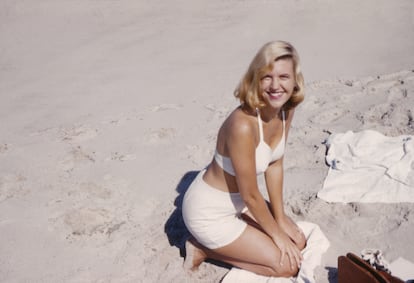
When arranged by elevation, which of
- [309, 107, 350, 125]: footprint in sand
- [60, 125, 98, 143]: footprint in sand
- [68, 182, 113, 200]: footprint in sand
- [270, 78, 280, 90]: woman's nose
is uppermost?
[270, 78, 280, 90]: woman's nose

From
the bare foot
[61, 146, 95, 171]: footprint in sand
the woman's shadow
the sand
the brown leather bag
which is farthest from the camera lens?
[61, 146, 95, 171]: footprint in sand

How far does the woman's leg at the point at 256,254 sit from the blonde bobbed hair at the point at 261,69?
0.77 m

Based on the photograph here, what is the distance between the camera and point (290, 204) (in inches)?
116

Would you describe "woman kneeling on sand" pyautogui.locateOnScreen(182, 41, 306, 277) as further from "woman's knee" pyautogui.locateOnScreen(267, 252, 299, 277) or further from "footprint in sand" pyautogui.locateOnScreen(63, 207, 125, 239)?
"footprint in sand" pyautogui.locateOnScreen(63, 207, 125, 239)

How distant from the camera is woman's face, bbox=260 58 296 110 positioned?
2.08m

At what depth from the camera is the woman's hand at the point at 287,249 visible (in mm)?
2270

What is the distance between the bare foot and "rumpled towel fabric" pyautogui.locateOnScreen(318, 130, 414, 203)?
3.48ft

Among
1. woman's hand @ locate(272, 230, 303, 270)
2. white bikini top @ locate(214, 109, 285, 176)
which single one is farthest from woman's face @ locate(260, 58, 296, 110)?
woman's hand @ locate(272, 230, 303, 270)

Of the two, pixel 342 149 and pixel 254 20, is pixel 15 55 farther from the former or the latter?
pixel 342 149

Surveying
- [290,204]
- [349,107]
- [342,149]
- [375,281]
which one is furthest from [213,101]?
[375,281]

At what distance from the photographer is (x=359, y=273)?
6.24 feet

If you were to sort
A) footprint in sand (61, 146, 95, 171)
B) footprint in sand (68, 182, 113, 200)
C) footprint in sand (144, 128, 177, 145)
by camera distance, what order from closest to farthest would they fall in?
1. footprint in sand (68, 182, 113, 200)
2. footprint in sand (61, 146, 95, 171)
3. footprint in sand (144, 128, 177, 145)

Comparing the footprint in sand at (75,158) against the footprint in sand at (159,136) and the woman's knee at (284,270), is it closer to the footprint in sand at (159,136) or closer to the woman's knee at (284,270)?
the footprint in sand at (159,136)

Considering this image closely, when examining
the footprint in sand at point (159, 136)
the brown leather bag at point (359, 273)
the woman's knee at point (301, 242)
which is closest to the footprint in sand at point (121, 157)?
the footprint in sand at point (159, 136)
